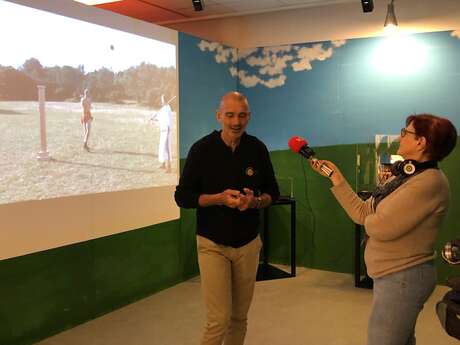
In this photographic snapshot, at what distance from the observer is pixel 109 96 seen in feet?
12.9

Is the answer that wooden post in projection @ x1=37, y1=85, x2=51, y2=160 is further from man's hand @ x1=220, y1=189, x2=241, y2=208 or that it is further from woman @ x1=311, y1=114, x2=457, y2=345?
woman @ x1=311, y1=114, x2=457, y2=345

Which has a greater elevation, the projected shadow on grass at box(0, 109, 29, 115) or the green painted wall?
the projected shadow on grass at box(0, 109, 29, 115)

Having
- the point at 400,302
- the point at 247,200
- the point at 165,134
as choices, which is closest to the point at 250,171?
the point at 247,200

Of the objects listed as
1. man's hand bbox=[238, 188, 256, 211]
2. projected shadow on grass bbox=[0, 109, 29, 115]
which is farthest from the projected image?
man's hand bbox=[238, 188, 256, 211]

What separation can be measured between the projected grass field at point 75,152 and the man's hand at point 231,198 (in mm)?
1587

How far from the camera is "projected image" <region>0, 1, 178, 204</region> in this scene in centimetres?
314

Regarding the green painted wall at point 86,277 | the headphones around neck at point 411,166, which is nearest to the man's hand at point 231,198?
the headphones around neck at point 411,166

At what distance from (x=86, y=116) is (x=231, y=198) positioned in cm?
189

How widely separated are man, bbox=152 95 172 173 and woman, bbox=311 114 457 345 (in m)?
2.83

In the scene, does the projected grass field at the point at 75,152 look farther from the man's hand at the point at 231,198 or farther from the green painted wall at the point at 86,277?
the man's hand at the point at 231,198

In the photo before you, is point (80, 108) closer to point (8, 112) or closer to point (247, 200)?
point (8, 112)

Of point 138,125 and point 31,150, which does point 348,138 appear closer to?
point 138,125

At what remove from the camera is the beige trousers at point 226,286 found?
7.70 feet

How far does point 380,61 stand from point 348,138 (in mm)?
831
